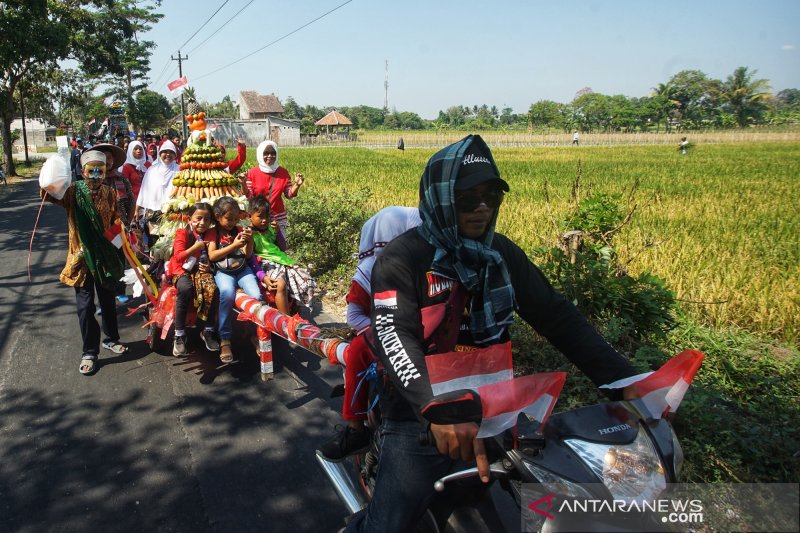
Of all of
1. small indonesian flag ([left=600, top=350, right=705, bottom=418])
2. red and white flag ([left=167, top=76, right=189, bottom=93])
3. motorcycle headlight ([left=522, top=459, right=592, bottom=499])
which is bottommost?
motorcycle headlight ([left=522, top=459, right=592, bottom=499])

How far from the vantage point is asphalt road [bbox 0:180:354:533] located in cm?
278

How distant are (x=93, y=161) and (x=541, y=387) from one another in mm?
4457

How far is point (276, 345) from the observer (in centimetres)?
497

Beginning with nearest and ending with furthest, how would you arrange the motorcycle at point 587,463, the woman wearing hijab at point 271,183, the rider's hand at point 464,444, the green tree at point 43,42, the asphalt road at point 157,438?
the motorcycle at point 587,463, the rider's hand at point 464,444, the asphalt road at point 157,438, the woman wearing hijab at point 271,183, the green tree at point 43,42

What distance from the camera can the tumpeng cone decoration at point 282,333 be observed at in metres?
3.00

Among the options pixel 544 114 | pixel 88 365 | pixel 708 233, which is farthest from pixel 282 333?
pixel 544 114

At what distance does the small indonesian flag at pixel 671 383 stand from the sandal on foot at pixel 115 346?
15.1ft

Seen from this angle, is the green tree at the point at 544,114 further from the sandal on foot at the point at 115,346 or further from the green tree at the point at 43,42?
the sandal on foot at the point at 115,346

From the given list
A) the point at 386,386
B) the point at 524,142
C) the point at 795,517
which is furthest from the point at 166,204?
the point at 524,142

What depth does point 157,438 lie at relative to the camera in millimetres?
3475

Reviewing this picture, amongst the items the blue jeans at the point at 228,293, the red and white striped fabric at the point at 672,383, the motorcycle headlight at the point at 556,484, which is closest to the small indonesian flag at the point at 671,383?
the red and white striped fabric at the point at 672,383

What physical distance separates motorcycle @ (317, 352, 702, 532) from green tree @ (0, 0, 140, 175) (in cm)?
Result: 1793

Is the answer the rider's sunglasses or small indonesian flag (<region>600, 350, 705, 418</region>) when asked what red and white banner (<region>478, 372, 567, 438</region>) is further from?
the rider's sunglasses

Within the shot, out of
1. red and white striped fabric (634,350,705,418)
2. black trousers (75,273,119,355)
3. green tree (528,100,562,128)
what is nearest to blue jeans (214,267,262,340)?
black trousers (75,273,119,355)
